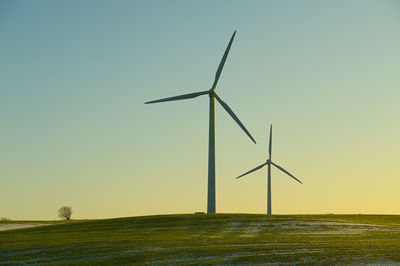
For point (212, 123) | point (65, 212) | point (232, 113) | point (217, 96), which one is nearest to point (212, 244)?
point (212, 123)

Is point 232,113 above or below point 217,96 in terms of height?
A: below

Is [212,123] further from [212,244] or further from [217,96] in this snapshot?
[212,244]

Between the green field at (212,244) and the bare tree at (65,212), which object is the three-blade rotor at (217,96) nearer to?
the green field at (212,244)

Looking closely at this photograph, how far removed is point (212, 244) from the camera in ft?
110

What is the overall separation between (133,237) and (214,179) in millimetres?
18147

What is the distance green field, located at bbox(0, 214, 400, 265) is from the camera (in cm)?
2797

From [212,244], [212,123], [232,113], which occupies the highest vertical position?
[232,113]

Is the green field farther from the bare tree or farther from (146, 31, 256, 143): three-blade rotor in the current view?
A: the bare tree

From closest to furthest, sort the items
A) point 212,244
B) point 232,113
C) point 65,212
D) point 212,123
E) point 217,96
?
point 212,244 < point 212,123 < point 232,113 < point 217,96 < point 65,212

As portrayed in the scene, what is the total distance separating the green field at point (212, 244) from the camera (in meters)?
28.0

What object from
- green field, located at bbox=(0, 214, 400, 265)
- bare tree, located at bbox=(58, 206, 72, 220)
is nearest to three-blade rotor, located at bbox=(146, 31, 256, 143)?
green field, located at bbox=(0, 214, 400, 265)

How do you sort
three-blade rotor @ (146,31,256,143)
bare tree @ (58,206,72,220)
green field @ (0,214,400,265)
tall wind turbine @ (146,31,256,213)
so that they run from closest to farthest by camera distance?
green field @ (0,214,400,265) < tall wind turbine @ (146,31,256,213) < three-blade rotor @ (146,31,256,143) < bare tree @ (58,206,72,220)

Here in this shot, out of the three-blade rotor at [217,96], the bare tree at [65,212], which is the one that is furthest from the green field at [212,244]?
the bare tree at [65,212]

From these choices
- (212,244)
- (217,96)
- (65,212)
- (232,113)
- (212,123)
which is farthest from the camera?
(65,212)
